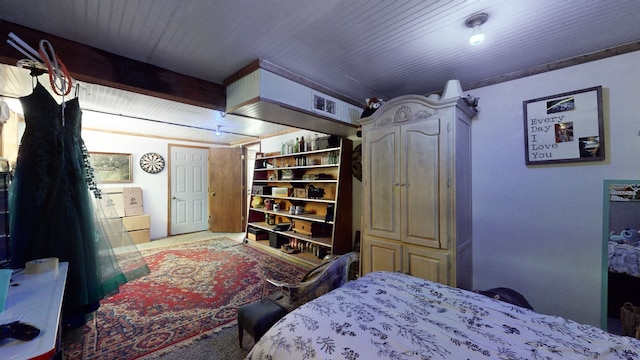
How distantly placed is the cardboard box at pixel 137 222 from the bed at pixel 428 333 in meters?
4.86

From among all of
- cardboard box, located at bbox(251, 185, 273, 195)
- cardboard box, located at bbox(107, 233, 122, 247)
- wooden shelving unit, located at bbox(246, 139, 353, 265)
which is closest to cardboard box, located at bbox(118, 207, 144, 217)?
wooden shelving unit, located at bbox(246, 139, 353, 265)

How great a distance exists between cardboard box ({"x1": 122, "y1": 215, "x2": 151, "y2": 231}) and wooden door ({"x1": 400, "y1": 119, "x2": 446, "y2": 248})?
16.4ft

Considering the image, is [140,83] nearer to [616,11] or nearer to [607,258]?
[616,11]

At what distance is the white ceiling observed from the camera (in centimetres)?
143

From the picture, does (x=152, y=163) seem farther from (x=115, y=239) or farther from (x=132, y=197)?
(x=115, y=239)

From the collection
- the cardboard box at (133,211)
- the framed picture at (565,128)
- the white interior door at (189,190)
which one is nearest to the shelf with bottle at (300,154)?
the white interior door at (189,190)

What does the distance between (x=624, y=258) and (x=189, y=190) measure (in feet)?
22.0

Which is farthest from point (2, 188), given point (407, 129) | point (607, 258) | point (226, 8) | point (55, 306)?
point (607, 258)

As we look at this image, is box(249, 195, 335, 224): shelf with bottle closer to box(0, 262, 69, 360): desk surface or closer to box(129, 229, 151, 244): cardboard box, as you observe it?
box(129, 229, 151, 244): cardboard box

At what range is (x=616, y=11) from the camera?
1.47 metres

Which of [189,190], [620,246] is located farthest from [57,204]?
[189,190]

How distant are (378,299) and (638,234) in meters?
2.08

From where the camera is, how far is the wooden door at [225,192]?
5.61m

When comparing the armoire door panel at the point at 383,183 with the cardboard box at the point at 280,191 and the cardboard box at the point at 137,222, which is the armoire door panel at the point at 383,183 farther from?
the cardboard box at the point at 137,222
